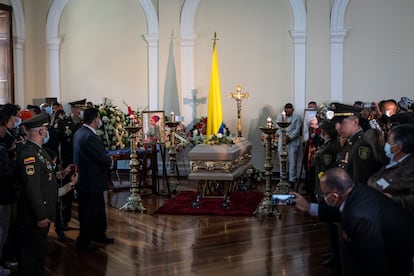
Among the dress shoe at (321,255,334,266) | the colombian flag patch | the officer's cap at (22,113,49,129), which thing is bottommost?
the dress shoe at (321,255,334,266)

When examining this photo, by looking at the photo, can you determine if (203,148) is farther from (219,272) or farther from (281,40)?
(281,40)

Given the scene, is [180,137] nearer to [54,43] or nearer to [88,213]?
[54,43]

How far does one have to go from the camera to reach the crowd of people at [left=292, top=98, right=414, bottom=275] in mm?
2436

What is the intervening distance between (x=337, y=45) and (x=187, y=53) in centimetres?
277

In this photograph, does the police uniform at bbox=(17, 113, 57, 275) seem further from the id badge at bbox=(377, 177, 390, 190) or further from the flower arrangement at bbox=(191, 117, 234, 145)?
the flower arrangement at bbox=(191, 117, 234, 145)

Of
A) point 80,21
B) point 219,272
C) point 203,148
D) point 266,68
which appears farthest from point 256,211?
point 80,21

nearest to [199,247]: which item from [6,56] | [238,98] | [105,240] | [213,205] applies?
[105,240]

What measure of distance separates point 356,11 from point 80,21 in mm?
5354

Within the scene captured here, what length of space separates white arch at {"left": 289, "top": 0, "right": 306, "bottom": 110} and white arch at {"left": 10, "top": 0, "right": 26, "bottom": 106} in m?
5.27

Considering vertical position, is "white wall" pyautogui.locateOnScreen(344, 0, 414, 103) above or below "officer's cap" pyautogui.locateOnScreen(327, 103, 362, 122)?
above

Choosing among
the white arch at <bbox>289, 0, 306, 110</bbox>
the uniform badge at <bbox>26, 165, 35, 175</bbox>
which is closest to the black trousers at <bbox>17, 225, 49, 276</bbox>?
the uniform badge at <bbox>26, 165, 35, 175</bbox>

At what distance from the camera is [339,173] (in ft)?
8.44

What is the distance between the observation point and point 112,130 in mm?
8859

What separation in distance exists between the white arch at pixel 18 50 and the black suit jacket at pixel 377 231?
903 cm
